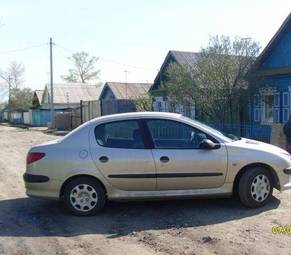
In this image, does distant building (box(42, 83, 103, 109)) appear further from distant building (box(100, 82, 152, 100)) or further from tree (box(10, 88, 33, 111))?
distant building (box(100, 82, 152, 100))

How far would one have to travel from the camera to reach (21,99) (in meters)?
68.9

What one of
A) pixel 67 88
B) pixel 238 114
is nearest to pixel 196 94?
pixel 238 114

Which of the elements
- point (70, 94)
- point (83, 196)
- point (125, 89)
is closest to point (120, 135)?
point (83, 196)

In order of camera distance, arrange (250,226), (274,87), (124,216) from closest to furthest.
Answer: (250,226) → (124,216) → (274,87)

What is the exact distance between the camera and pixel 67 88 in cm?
5828

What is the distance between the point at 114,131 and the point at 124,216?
1.30 meters

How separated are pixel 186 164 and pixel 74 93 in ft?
173

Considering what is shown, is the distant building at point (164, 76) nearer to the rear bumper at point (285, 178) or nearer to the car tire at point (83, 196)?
the rear bumper at point (285, 178)

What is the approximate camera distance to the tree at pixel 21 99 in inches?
2670

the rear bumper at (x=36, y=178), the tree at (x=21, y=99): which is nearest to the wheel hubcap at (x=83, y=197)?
the rear bumper at (x=36, y=178)

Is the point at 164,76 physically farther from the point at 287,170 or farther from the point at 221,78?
the point at 287,170

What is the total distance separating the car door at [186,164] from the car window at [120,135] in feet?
0.80

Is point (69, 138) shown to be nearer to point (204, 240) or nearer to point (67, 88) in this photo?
point (204, 240)

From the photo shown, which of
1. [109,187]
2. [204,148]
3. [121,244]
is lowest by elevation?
[121,244]
